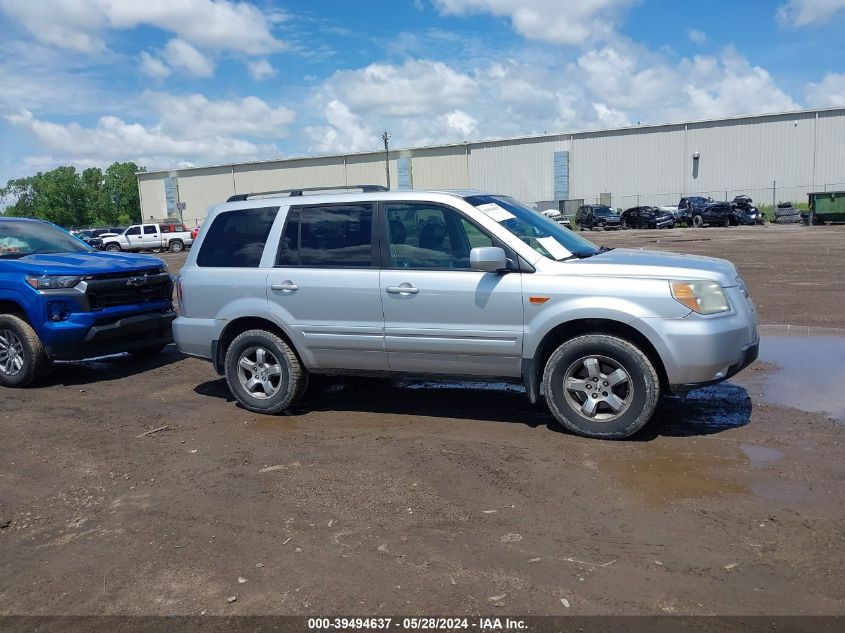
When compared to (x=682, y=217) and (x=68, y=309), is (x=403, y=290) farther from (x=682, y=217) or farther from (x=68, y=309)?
(x=682, y=217)

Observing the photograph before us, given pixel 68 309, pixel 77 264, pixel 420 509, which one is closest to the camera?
pixel 420 509

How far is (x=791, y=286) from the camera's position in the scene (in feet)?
45.1

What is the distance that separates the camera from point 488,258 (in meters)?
5.40

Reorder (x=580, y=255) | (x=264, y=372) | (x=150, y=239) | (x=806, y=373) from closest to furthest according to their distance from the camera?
(x=580, y=255), (x=264, y=372), (x=806, y=373), (x=150, y=239)

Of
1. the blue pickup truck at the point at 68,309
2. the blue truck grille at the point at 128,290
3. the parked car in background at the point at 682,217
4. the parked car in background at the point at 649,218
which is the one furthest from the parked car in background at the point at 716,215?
the blue pickup truck at the point at 68,309

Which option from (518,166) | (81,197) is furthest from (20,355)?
(81,197)

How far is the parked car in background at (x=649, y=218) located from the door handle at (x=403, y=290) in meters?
41.2

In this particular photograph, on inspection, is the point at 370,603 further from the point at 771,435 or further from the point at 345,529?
the point at 771,435

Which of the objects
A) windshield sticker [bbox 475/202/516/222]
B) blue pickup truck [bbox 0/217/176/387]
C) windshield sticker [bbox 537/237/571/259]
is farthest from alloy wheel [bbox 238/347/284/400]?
windshield sticker [bbox 537/237/571/259]

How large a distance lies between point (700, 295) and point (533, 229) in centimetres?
146

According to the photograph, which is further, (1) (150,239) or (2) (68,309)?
(1) (150,239)

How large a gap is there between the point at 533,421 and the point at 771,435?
1.78m

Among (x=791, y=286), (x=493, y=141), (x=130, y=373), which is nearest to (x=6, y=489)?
(x=130, y=373)

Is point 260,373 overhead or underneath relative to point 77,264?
underneath
